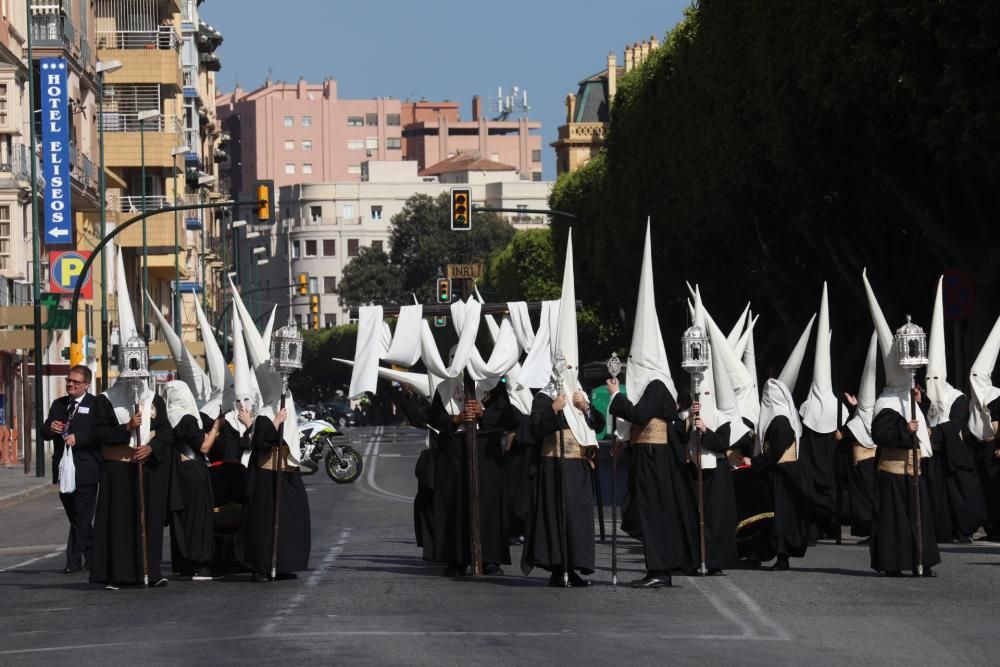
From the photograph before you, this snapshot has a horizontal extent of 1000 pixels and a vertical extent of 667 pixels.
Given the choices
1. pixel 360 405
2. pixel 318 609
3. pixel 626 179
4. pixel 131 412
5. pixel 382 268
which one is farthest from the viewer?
pixel 382 268

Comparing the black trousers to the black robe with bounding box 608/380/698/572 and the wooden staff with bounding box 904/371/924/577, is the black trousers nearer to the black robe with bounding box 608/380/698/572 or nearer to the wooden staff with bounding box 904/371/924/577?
the black robe with bounding box 608/380/698/572

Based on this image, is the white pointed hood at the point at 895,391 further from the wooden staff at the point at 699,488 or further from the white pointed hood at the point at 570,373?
the white pointed hood at the point at 570,373

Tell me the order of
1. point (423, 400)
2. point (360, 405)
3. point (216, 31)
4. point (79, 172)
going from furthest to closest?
point (216, 31) < point (360, 405) < point (79, 172) < point (423, 400)

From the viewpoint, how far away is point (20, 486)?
1494 inches

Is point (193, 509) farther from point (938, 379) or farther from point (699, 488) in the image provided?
point (938, 379)

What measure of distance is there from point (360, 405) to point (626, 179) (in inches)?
1922

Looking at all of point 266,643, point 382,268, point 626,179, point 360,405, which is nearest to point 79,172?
point 626,179

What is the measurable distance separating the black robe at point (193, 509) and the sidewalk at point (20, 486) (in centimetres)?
1548

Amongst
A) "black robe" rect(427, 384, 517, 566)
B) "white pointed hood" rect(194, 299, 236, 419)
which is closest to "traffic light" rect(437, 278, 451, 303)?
"white pointed hood" rect(194, 299, 236, 419)

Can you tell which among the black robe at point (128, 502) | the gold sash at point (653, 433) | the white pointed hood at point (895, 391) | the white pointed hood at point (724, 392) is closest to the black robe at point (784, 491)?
the white pointed hood at point (724, 392)

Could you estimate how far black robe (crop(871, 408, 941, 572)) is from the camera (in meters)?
18.0

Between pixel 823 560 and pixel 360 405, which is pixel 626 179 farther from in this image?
pixel 360 405

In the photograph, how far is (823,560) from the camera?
2005 cm

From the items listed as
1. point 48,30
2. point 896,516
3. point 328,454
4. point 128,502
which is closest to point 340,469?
point 328,454
